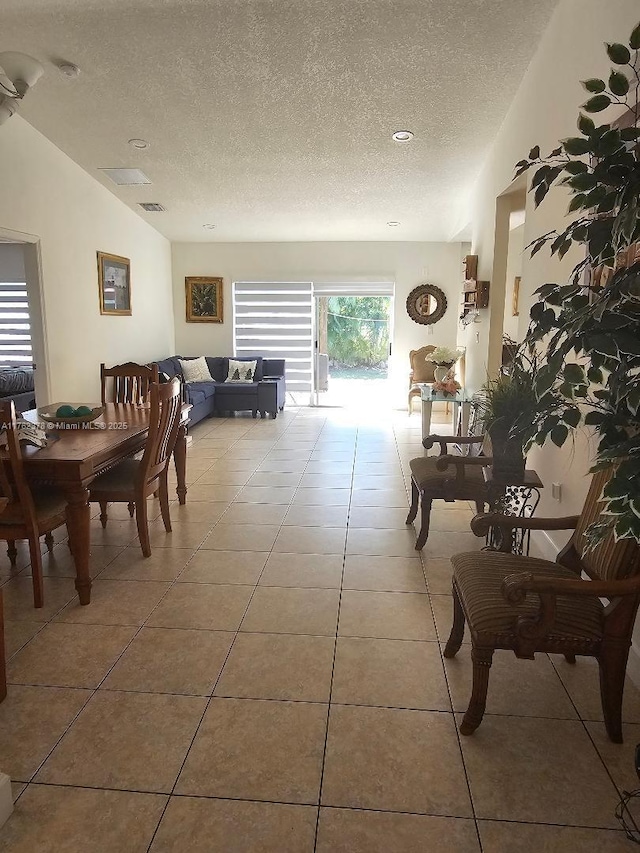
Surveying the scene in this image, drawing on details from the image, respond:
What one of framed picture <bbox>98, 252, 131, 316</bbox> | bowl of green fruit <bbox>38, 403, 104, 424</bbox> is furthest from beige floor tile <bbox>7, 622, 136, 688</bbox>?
framed picture <bbox>98, 252, 131, 316</bbox>

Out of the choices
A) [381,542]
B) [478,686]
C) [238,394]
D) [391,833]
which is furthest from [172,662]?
[238,394]

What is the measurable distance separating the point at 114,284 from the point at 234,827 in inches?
243

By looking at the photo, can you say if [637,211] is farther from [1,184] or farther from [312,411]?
[312,411]

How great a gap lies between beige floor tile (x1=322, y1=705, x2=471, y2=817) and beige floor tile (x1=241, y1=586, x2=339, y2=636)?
21.4 inches

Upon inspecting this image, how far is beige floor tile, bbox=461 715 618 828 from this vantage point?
156 centimetres

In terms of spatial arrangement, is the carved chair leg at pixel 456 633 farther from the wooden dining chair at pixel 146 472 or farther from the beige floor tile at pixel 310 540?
the wooden dining chair at pixel 146 472

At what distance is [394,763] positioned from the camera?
173 centimetres

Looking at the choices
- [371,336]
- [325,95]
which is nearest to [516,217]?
[325,95]

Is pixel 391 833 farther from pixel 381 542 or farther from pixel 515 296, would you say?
pixel 515 296

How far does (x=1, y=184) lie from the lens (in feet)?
14.6

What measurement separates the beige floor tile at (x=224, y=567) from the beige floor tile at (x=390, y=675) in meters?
0.79

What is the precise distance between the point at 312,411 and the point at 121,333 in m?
2.98

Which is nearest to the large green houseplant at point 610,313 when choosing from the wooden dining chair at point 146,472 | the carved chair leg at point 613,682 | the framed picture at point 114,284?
the carved chair leg at point 613,682

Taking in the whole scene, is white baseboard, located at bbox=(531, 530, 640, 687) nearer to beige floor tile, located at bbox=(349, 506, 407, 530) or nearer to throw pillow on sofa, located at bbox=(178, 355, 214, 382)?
beige floor tile, located at bbox=(349, 506, 407, 530)
